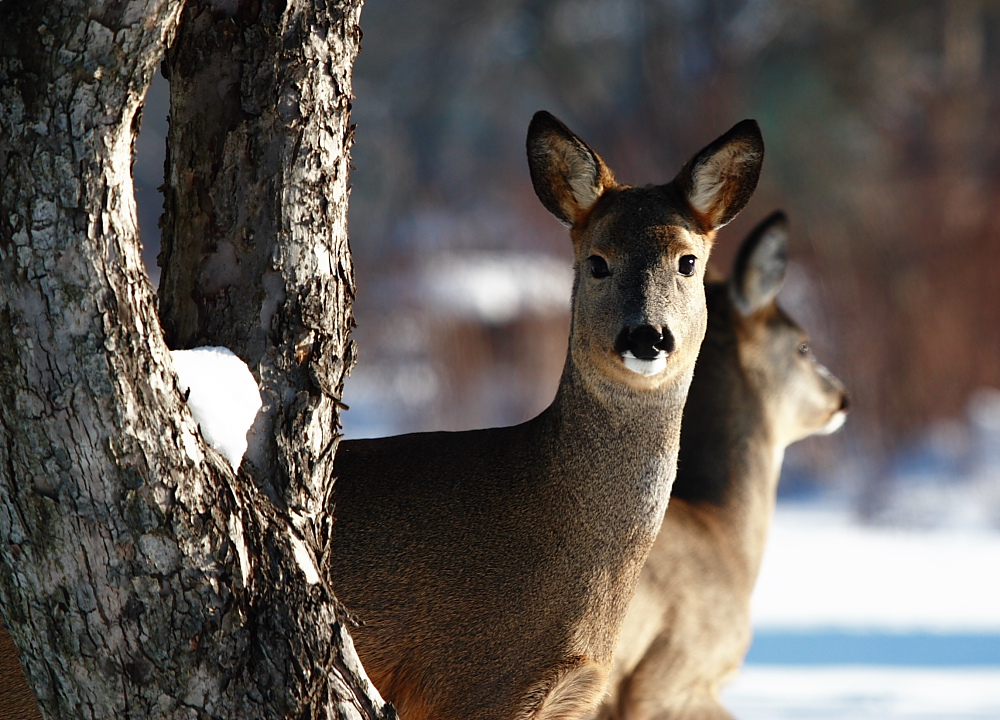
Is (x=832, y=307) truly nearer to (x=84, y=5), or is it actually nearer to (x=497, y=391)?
(x=497, y=391)

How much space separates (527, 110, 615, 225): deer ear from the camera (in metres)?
3.81

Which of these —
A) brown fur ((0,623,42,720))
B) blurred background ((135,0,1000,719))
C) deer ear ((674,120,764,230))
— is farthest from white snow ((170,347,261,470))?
blurred background ((135,0,1000,719))

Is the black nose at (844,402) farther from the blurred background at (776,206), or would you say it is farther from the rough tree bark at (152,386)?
the blurred background at (776,206)

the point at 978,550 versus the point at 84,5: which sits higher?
the point at 978,550

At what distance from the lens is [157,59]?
8.33 feet

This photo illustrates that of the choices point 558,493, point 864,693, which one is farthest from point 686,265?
point 864,693

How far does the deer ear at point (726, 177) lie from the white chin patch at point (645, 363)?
58 centimetres

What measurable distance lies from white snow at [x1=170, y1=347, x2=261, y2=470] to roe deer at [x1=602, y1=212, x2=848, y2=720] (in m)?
2.47

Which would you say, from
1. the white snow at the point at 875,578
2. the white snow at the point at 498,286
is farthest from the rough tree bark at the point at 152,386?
the white snow at the point at 498,286

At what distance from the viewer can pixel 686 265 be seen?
3.61 m

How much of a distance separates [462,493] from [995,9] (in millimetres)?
22938

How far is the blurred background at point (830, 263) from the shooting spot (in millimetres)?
11297

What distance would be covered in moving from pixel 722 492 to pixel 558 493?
2054 millimetres

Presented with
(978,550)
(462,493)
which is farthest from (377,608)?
(978,550)
